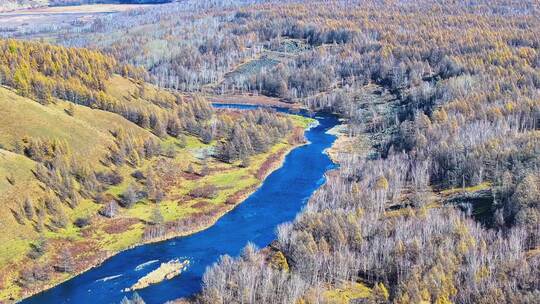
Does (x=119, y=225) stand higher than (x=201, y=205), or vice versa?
(x=119, y=225)

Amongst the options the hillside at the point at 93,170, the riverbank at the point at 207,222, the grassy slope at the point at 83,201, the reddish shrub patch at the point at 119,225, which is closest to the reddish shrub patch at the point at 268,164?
the riverbank at the point at 207,222

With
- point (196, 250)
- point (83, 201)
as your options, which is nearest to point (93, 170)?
point (83, 201)

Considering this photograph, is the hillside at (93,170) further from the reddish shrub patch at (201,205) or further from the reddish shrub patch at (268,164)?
the reddish shrub patch at (268,164)

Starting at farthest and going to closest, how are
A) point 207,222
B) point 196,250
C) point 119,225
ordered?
point 207,222, point 119,225, point 196,250

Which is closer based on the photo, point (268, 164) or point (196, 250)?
point (196, 250)

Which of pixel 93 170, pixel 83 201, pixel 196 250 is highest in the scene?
pixel 93 170

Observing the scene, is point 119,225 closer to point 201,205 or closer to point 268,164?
point 201,205

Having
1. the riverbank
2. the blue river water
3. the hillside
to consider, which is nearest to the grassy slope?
the hillside
